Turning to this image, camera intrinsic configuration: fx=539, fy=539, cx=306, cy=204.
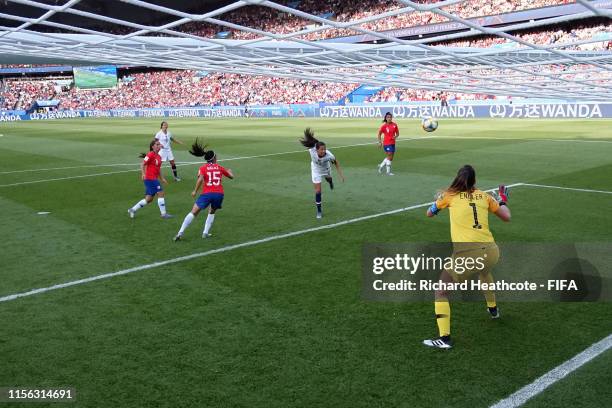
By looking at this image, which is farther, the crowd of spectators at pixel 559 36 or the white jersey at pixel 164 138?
the crowd of spectators at pixel 559 36

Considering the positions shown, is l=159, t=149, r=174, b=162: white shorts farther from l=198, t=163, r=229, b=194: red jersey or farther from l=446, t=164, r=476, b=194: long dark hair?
l=446, t=164, r=476, b=194: long dark hair

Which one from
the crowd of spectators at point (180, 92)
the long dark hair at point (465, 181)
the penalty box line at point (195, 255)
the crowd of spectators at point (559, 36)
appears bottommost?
the penalty box line at point (195, 255)

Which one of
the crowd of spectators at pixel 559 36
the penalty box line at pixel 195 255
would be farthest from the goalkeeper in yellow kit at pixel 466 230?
the crowd of spectators at pixel 559 36

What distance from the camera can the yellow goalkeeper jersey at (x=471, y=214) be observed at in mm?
4840

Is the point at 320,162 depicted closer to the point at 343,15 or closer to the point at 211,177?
the point at 211,177

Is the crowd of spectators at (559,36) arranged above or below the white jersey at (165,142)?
above

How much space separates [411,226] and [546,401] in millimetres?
5255

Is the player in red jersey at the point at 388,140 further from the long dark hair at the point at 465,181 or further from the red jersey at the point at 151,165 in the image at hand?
the long dark hair at the point at 465,181

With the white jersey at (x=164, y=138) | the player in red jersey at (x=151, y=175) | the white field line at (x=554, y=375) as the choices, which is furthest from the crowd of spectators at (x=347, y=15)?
the white field line at (x=554, y=375)

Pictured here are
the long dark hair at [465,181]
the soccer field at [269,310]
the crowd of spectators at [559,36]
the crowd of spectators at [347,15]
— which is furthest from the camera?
the crowd of spectators at [347,15]

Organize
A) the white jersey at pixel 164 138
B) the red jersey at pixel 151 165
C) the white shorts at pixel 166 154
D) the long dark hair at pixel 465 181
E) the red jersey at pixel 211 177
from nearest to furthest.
Answer: the long dark hair at pixel 465 181
the red jersey at pixel 211 177
the red jersey at pixel 151 165
the white jersey at pixel 164 138
the white shorts at pixel 166 154

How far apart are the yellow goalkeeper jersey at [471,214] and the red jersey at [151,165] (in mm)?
6701

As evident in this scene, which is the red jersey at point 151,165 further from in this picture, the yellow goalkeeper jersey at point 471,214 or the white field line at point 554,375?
the white field line at point 554,375

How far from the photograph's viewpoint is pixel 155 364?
184 inches
